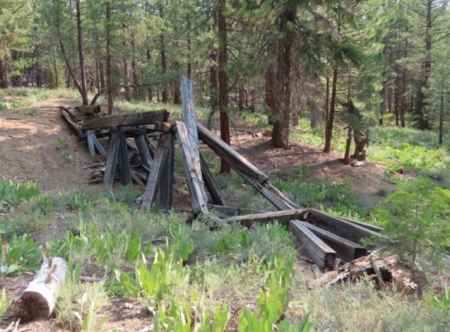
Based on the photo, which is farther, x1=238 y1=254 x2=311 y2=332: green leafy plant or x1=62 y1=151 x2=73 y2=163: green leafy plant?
x1=62 y1=151 x2=73 y2=163: green leafy plant

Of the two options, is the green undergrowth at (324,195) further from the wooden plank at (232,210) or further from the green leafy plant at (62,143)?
the green leafy plant at (62,143)

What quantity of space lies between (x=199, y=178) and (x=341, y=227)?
2.84 metres

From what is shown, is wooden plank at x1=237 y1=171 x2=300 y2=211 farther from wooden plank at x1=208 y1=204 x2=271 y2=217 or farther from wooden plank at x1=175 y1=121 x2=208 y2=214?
wooden plank at x1=175 y1=121 x2=208 y2=214

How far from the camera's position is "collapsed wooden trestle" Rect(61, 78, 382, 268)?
5.53m

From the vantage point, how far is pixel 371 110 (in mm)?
14609

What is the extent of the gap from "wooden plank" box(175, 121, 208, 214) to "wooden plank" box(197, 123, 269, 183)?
804 millimetres

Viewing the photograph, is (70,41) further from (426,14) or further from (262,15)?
(426,14)

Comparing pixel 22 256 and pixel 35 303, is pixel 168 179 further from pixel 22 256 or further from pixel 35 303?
pixel 35 303

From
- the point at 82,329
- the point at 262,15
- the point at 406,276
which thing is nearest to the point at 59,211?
the point at 82,329

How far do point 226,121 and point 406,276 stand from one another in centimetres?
778

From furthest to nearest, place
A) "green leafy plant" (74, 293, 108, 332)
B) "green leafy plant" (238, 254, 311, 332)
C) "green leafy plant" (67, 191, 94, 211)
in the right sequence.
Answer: "green leafy plant" (67, 191, 94, 211), "green leafy plant" (74, 293, 108, 332), "green leafy plant" (238, 254, 311, 332)

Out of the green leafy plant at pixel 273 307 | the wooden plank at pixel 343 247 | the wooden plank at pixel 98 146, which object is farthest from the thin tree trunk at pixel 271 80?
the green leafy plant at pixel 273 307

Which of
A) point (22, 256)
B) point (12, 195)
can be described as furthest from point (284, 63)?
point (22, 256)

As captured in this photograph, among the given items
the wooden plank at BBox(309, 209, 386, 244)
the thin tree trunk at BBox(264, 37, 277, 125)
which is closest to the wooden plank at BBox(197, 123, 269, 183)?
the wooden plank at BBox(309, 209, 386, 244)
